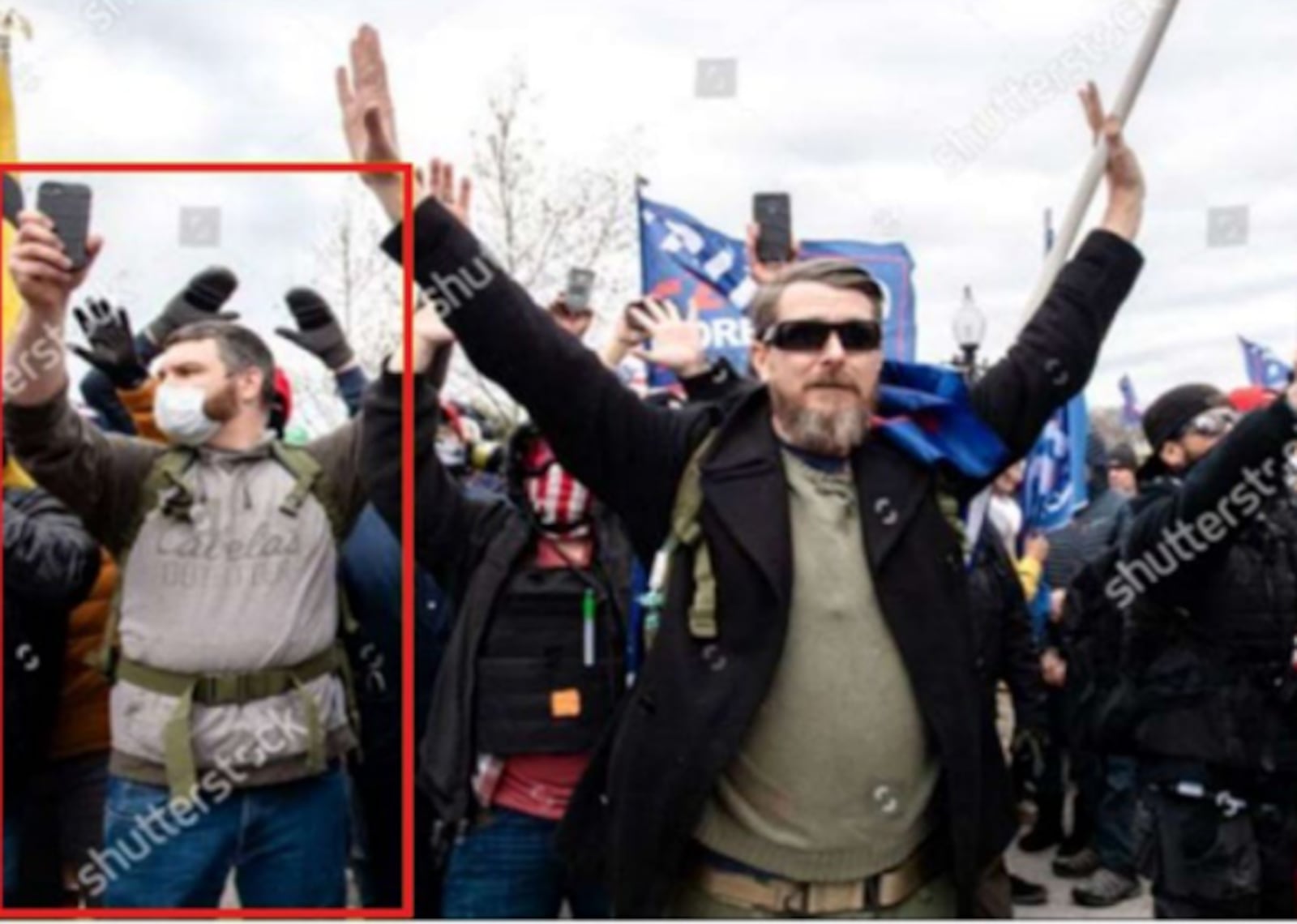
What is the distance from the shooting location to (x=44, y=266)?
2658 mm

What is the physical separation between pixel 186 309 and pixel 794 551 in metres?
2.69

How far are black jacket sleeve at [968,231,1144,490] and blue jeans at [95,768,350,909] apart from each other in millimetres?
1837

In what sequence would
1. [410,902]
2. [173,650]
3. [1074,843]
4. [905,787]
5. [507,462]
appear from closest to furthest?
[905,787] → [173,650] → [507,462] → [410,902] → [1074,843]

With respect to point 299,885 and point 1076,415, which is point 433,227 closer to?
point 299,885

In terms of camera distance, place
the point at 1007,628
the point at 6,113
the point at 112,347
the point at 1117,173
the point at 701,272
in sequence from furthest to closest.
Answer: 1. the point at 701,272
2. the point at 1007,628
3. the point at 6,113
4. the point at 112,347
5. the point at 1117,173

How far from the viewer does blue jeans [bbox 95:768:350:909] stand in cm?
328

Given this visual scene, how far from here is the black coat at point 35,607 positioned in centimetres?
350

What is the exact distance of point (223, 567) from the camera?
3.33 metres

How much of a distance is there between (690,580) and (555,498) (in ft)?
4.21

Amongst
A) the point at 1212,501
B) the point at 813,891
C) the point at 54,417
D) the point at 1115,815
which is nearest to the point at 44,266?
the point at 54,417

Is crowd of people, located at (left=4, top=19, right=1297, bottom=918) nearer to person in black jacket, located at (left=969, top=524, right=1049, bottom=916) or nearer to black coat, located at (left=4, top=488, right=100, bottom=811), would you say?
black coat, located at (left=4, top=488, right=100, bottom=811)

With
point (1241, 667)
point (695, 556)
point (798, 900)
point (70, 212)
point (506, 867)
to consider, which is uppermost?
point (70, 212)

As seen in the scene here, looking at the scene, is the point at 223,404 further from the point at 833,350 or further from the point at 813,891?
the point at 813,891

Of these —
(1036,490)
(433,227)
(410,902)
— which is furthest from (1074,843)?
(433,227)
